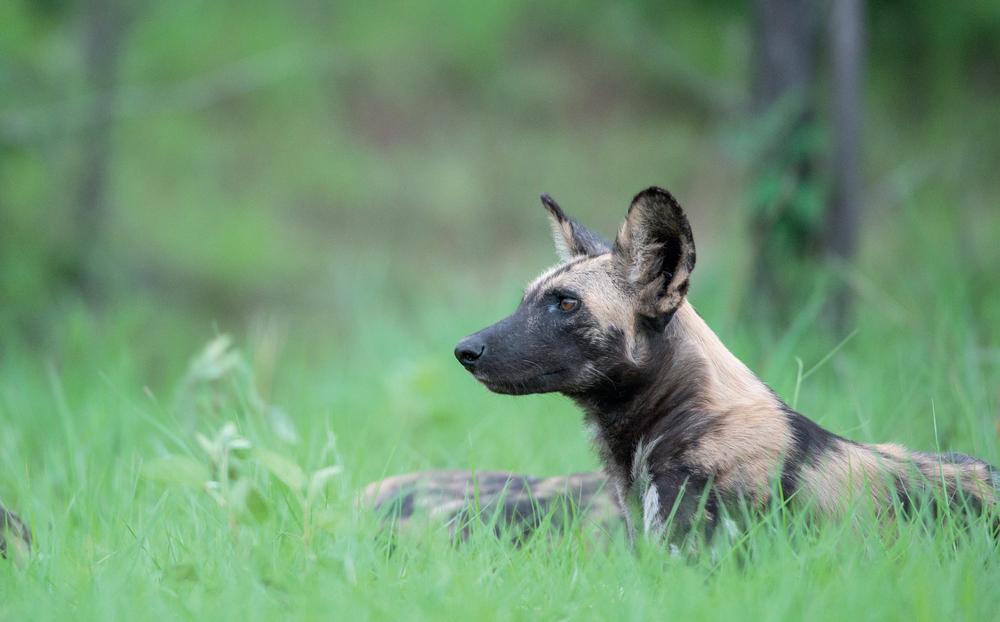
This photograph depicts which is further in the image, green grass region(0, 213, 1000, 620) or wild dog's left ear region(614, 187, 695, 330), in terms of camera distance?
wild dog's left ear region(614, 187, 695, 330)

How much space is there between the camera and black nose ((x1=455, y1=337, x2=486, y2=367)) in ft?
11.0

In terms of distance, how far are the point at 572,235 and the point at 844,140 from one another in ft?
7.96

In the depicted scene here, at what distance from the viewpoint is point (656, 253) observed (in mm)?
3285

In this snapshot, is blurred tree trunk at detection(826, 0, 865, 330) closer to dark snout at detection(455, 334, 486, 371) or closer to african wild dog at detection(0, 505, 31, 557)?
dark snout at detection(455, 334, 486, 371)

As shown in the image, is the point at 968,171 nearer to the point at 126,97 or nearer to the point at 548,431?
the point at 548,431

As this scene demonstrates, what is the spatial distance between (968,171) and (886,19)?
125cm

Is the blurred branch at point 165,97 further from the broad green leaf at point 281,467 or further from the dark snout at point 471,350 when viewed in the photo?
the broad green leaf at point 281,467

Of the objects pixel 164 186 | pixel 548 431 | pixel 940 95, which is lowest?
pixel 548 431

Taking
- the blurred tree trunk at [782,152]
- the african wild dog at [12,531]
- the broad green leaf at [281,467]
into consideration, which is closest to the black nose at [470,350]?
the broad green leaf at [281,467]

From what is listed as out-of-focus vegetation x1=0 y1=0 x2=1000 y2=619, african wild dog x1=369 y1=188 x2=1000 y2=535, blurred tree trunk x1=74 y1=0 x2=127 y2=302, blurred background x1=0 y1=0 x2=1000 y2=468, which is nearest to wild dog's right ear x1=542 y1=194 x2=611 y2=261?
african wild dog x1=369 y1=188 x2=1000 y2=535

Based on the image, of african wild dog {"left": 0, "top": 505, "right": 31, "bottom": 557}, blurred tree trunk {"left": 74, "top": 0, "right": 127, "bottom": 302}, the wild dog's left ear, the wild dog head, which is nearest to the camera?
african wild dog {"left": 0, "top": 505, "right": 31, "bottom": 557}

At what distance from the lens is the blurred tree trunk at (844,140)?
5508 mm

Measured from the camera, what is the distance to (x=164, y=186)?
1058 cm

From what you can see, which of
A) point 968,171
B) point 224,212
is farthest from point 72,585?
point 224,212
